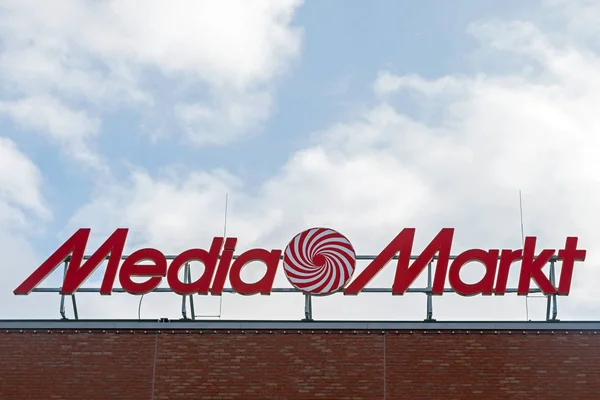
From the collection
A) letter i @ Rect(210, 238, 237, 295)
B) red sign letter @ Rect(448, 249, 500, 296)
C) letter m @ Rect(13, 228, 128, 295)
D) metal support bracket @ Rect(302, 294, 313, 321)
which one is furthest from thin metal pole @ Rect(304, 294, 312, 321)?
letter m @ Rect(13, 228, 128, 295)

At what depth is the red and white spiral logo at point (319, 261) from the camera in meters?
33.3

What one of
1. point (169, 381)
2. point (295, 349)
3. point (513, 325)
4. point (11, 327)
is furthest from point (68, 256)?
point (513, 325)

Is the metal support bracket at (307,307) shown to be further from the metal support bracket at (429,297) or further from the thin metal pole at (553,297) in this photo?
the thin metal pole at (553,297)

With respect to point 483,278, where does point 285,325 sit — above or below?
below

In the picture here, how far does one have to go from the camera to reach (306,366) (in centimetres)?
3166

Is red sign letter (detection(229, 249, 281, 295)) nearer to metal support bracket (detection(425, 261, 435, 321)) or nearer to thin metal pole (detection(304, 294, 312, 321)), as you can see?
thin metal pole (detection(304, 294, 312, 321))

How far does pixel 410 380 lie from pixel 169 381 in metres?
6.40

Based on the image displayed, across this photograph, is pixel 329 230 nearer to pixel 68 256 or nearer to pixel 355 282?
pixel 355 282

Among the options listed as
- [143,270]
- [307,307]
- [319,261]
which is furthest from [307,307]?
[143,270]

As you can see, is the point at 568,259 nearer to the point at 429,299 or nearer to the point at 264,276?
the point at 429,299

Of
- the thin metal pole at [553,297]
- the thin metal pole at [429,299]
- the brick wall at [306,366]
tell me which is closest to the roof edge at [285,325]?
the brick wall at [306,366]

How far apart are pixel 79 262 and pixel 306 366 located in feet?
23.9

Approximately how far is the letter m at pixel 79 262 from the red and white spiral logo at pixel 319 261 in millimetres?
4846

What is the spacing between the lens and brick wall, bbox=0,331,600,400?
31250 mm
